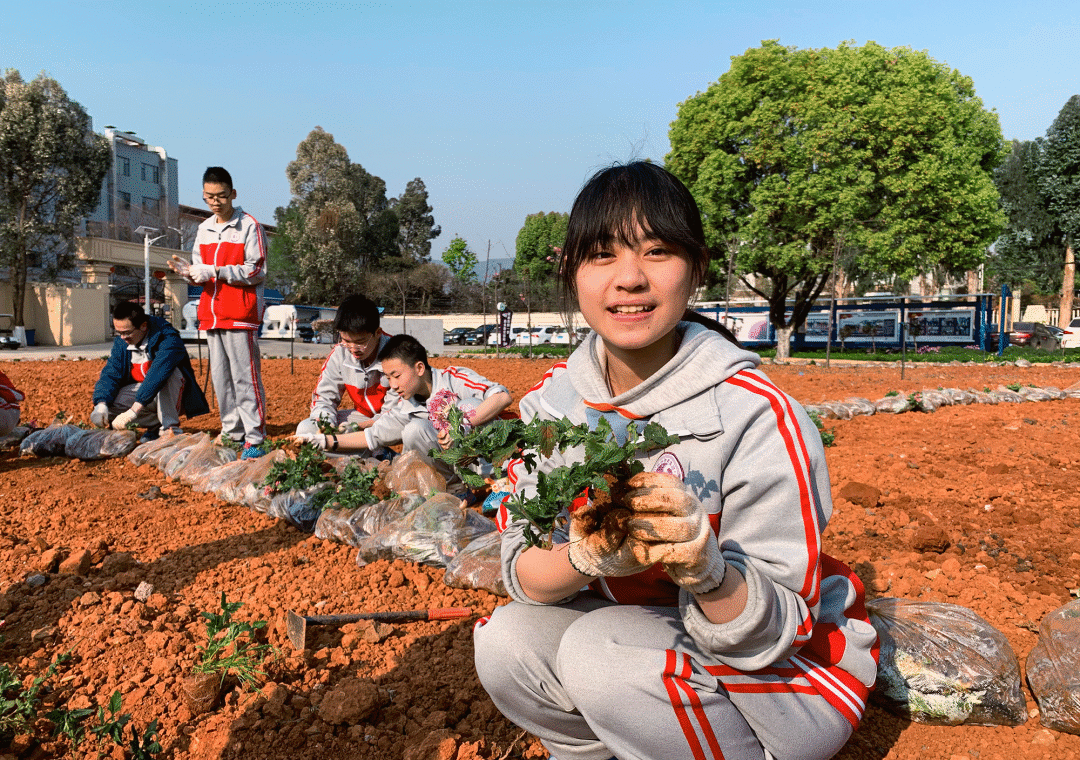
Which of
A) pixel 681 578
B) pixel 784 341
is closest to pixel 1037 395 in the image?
pixel 681 578

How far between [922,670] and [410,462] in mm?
2748

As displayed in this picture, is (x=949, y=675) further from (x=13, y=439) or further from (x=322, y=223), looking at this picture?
(x=322, y=223)

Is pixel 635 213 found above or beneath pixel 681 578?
above

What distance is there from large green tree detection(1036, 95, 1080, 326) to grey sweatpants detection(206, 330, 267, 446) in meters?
34.3

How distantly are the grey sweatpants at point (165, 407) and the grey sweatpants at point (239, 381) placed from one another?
2.43 ft

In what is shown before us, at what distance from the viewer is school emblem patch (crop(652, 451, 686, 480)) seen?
4.89 feet

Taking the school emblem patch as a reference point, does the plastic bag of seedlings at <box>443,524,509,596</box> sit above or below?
below

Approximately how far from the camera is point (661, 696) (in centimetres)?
141

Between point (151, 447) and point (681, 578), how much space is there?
4988 millimetres

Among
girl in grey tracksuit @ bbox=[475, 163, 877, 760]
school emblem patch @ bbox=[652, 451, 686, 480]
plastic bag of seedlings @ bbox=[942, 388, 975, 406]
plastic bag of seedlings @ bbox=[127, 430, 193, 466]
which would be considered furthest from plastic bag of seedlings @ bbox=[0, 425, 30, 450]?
plastic bag of seedlings @ bbox=[942, 388, 975, 406]

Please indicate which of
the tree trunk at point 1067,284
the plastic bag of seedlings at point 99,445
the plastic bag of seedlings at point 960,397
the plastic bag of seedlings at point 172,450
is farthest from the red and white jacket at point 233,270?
the tree trunk at point 1067,284

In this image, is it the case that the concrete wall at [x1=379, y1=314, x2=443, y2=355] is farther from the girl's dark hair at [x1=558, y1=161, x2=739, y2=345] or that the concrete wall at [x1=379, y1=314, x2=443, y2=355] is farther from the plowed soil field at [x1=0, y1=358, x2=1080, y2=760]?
the girl's dark hair at [x1=558, y1=161, x2=739, y2=345]

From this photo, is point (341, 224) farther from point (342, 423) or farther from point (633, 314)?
point (633, 314)

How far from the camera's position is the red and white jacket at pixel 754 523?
4.57 feet
